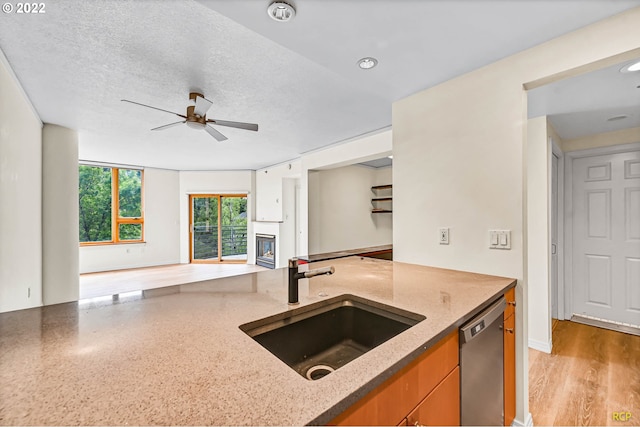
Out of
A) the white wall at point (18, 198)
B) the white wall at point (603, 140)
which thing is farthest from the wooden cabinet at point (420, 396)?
the white wall at point (603, 140)

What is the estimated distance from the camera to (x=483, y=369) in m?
1.27

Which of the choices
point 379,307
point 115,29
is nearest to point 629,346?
point 379,307

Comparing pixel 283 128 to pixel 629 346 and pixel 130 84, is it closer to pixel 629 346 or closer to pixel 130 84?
pixel 130 84

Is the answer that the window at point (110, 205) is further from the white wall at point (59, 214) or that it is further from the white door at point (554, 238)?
the white door at point (554, 238)

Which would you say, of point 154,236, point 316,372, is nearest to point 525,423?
point 316,372

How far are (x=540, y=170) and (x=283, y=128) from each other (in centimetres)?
293

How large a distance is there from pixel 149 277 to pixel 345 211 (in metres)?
4.21

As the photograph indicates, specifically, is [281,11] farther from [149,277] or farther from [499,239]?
[149,277]

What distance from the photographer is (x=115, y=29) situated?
5.54ft

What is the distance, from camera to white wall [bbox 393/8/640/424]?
5.00 feet

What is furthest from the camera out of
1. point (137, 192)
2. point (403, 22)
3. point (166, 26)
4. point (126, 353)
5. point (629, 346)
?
point (137, 192)

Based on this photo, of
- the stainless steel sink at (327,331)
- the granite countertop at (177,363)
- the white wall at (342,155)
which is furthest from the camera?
the white wall at (342,155)

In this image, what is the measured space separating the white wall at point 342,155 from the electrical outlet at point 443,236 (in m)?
1.84

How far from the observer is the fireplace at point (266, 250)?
6355 millimetres
